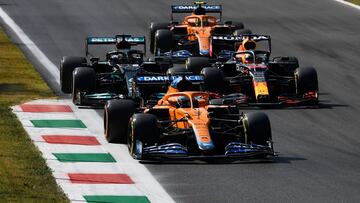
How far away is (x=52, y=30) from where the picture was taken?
49.4 meters

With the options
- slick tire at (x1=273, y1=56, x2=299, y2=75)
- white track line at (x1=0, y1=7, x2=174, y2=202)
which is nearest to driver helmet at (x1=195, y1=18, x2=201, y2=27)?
white track line at (x1=0, y1=7, x2=174, y2=202)

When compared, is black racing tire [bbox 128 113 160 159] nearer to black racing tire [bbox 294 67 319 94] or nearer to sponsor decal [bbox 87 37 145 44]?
black racing tire [bbox 294 67 319 94]

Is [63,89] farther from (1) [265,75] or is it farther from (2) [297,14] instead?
(2) [297,14]

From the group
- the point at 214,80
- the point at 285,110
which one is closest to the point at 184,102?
the point at 214,80

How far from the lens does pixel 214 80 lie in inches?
1312

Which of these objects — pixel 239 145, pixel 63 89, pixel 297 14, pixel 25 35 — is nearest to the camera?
pixel 239 145

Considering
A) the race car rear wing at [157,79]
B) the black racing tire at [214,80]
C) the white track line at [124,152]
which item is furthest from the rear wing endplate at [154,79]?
the black racing tire at [214,80]

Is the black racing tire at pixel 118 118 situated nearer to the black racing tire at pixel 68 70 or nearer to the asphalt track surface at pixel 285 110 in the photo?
the asphalt track surface at pixel 285 110

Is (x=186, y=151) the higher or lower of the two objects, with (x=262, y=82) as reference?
higher

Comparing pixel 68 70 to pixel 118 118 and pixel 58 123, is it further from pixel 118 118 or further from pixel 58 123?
pixel 118 118

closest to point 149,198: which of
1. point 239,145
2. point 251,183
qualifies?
point 251,183

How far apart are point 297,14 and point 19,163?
32.7 metres

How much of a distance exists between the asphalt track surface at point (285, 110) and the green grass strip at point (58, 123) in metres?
4.67

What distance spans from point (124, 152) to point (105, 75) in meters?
7.18
